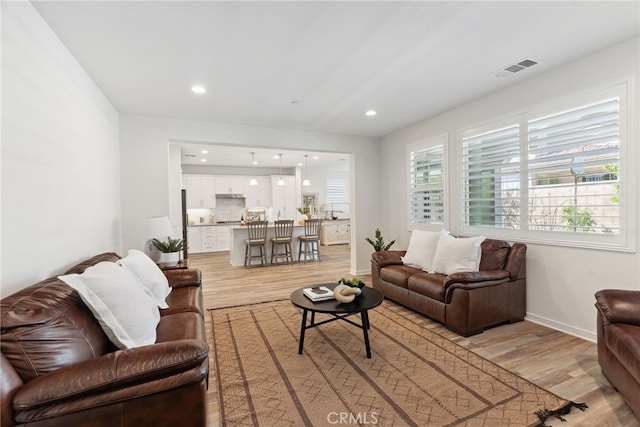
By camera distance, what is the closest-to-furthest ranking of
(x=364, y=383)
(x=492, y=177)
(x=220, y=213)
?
1. (x=364, y=383)
2. (x=492, y=177)
3. (x=220, y=213)

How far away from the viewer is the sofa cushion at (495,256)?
3270 millimetres

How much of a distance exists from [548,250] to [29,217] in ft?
14.2

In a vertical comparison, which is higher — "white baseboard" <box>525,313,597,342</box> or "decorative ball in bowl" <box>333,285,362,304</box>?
"decorative ball in bowl" <box>333,285,362,304</box>

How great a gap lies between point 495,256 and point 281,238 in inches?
172

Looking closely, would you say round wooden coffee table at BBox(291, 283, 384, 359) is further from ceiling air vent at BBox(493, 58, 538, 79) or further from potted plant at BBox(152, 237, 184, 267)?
ceiling air vent at BBox(493, 58, 538, 79)

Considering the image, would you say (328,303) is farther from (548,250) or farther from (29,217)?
(548,250)

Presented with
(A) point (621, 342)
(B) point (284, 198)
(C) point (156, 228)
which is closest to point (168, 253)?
(C) point (156, 228)

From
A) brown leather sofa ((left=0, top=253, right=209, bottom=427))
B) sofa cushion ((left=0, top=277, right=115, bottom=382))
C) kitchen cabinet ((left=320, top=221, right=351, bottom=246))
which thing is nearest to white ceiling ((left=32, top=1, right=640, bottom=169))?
sofa cushion ((left=0, top=277, right=115, bottom=382))

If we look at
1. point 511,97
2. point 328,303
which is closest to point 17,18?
point 328,303

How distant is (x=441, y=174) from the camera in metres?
4.44

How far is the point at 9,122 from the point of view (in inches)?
64.4

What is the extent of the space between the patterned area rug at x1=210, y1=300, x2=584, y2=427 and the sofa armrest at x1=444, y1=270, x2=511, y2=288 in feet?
1.85

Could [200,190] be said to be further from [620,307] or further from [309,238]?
[620,307]

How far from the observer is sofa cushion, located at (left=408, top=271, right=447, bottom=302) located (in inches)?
122
